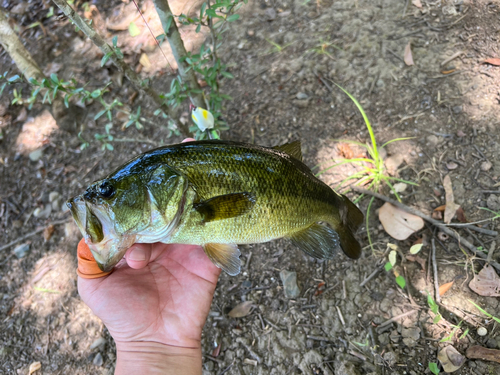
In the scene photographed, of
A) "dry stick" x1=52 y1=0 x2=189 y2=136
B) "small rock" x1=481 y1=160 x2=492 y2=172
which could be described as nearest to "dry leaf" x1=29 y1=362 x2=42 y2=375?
"dry stick" x1=52 y1=0 x2=189 y2=136

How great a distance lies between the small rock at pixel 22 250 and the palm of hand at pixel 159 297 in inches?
88.1

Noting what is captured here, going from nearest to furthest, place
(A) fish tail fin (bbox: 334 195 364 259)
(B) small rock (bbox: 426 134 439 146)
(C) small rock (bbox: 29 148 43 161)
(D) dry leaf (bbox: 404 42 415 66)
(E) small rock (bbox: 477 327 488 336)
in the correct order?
(E) small rock (bbox: 477 327 488 336) < (A) fish tail fin (bbox: 334 195 364 259) < (B) small rock (bbox: 426 134 439 146) < (D) dry leaf (bbox: 404 42 415 66) < (C) small rock (bbox: 29 148 43 161)

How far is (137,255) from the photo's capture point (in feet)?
6.22

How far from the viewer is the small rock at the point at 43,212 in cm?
388

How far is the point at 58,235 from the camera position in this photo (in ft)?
12.1

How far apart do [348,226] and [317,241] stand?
42cm

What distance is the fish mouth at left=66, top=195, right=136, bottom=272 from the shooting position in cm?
164

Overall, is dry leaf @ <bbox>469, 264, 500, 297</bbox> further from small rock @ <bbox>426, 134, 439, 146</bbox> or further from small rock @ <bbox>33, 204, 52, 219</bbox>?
small rock @ <bbox>33, 204, 52, 219</bbox>

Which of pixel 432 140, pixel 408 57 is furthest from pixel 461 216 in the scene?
pixel 408 57

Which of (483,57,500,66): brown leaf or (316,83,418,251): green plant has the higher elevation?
(483,57,500,66): brown leaf

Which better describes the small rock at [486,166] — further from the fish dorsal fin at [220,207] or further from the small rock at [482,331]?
the fish dorsal fin at [220,207]

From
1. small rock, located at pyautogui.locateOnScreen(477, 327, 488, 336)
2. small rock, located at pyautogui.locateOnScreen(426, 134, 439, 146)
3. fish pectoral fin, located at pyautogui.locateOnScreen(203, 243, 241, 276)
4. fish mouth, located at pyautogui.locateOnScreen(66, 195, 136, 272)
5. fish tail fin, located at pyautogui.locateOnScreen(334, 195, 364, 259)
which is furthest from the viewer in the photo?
small rock, located at pyautogui.locateOnScreen(426, 134, 439, 146)

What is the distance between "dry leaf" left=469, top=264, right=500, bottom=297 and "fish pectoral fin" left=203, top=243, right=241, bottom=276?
1.96 m

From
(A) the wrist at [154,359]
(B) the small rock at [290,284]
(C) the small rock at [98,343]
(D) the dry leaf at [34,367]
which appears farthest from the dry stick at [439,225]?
(D) the dry leaf at [34,367]
